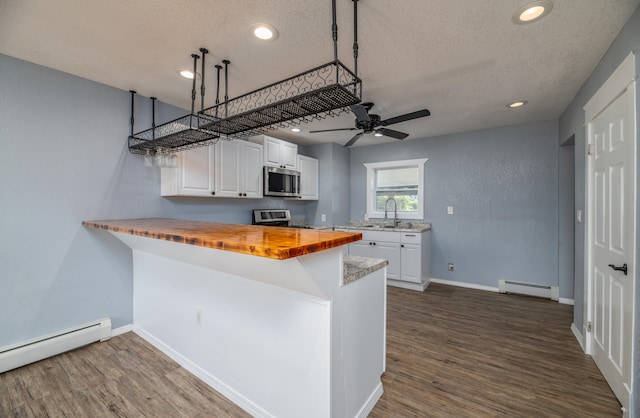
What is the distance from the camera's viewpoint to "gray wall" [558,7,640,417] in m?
1.51

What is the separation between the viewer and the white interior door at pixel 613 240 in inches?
63.6

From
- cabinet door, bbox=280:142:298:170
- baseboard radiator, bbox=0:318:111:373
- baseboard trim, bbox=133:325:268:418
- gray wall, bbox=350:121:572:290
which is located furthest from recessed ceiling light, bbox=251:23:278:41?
gray wall, bbox=350:121:572:290

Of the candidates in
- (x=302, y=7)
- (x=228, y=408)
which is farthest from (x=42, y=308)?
(x=302, y=7)

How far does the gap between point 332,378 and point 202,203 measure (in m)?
2.64

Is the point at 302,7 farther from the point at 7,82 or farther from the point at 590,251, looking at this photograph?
the point at 590,251

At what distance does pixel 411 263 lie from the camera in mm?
4008

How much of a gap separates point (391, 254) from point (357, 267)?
8.79 ft

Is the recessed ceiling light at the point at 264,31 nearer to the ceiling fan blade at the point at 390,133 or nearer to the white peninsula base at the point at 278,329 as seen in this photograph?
the white peninsula base at the point at 278,329

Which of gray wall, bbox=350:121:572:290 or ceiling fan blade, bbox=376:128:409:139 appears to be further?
gray wall, bbox=350:121:572:290

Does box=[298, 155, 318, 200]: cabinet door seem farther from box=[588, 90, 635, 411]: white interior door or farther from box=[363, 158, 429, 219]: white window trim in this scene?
box=[588, 90, 635, 411]: white interior door

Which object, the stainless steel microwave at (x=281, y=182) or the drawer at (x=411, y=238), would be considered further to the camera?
the drawer at (x=411, y=238)

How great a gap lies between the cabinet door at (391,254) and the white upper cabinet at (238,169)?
6.87 feet

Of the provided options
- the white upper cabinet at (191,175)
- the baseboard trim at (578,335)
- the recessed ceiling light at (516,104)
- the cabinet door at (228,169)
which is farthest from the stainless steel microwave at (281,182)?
the baseboard trim at (578,335)

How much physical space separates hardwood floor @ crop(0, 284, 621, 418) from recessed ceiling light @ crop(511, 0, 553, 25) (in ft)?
7.95
